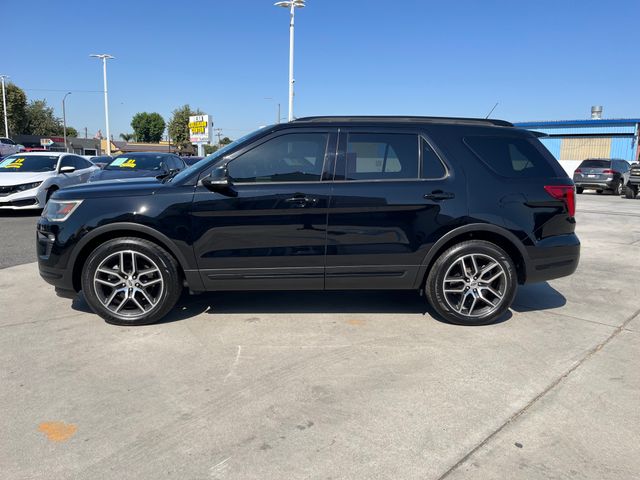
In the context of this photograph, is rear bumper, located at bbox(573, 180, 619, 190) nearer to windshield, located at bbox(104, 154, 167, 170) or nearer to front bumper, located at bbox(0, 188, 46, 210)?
windshield, located at bbox(104, 154, 167, 170)

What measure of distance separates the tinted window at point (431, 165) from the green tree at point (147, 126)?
117 meters

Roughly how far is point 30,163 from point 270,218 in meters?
10.4

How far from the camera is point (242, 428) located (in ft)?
9.12

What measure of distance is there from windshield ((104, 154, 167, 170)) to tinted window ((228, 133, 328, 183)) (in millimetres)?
8927

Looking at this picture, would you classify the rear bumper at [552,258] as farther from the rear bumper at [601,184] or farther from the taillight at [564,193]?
the rear bumper at [601,184]

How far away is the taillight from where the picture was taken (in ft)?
14.6

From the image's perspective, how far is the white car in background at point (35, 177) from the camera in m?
10.9

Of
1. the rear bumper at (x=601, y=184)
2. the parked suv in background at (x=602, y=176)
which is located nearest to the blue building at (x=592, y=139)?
the parked suv in background at (x=602, y=176)

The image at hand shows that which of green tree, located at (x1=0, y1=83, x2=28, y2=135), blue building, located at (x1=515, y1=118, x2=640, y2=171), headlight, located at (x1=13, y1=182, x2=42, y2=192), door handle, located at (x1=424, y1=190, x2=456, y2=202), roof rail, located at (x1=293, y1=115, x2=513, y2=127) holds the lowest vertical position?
headlight, located at (x1=13, y1=182, x2=42, y2=192)

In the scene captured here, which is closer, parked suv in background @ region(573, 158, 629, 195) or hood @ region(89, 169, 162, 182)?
hood @ region(89, 169, 162, 182)

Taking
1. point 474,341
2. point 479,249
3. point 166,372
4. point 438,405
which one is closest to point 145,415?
point 166,372

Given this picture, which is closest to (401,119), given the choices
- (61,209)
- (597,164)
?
(61,209)

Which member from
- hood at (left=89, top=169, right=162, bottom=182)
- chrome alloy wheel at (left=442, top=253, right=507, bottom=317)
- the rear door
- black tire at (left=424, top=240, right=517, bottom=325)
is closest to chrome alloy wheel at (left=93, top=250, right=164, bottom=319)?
the rear door

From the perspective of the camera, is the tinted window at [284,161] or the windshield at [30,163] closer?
the tinted window at [284,161]
